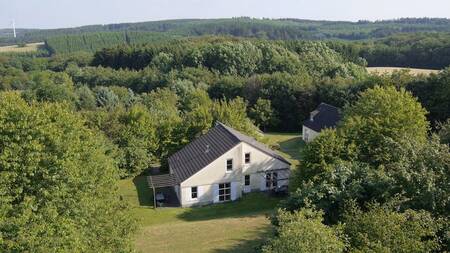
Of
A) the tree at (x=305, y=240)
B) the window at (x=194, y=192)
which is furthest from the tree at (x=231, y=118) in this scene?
the tree at (x=305, y=240)

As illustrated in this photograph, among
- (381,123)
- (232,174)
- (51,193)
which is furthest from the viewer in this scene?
(232,174)

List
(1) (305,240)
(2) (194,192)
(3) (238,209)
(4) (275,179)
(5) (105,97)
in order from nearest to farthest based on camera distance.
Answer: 1. (1) (305,240)
2. (3) (238,209)
3. (2) (194,192)
4. (4) (275,179)
5. (5) (105,97)

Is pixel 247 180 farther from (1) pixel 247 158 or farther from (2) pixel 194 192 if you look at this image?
(2) pixel 194 192

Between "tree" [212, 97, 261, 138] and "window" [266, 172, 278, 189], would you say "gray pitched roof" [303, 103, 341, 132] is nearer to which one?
"tree" [212, 97, 261, 138]

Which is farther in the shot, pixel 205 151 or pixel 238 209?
pixel 205 151

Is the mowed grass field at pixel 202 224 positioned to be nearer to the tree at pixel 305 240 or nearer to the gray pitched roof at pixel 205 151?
the gray pitched roof at pixel 205 151

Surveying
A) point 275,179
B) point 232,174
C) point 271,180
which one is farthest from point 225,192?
point 275,179

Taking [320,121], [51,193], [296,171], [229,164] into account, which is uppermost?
[51,193]

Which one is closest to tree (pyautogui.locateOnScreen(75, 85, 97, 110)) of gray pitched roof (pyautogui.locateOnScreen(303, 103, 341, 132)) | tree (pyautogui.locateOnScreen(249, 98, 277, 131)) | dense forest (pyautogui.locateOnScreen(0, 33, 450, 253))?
dense forest (pyautogui.locateOnScreen(0, 33, 450, 253))
